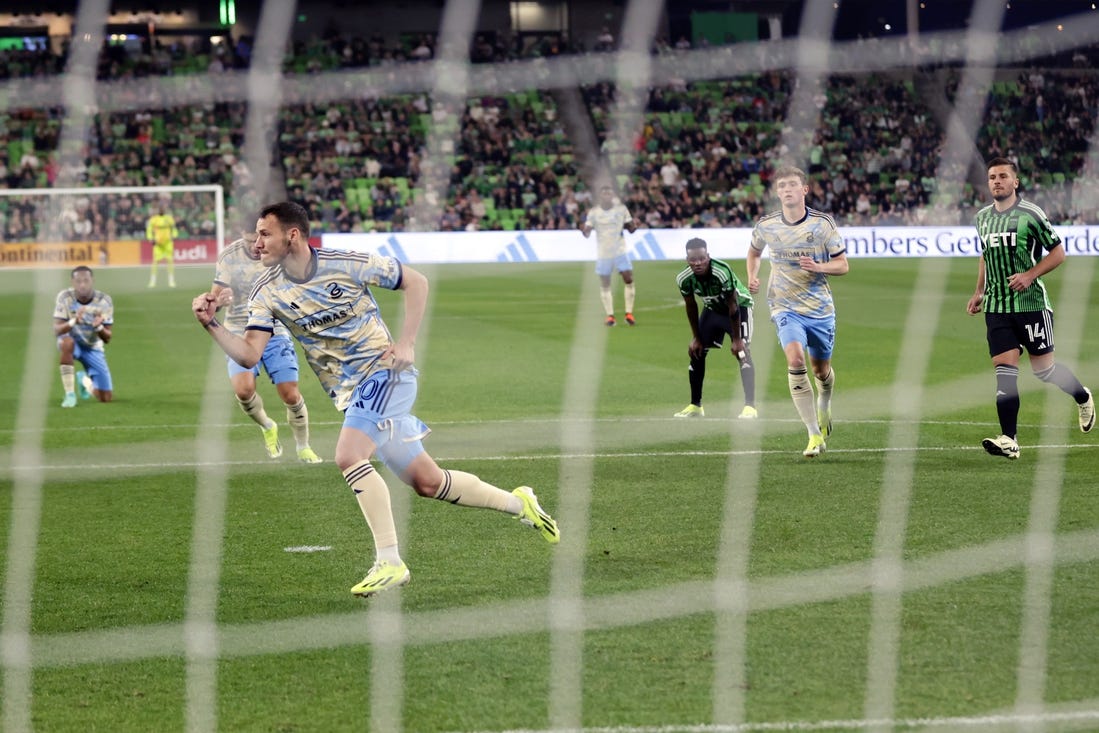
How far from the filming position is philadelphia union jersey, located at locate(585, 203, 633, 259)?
2392 centimetres

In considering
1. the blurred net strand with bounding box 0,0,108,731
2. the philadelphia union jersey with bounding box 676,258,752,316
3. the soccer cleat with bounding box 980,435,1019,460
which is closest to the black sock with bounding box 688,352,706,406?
the philadelphia union jersey with bounding box 676,258,752,316

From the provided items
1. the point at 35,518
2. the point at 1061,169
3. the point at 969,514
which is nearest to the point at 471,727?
the point at 969,514

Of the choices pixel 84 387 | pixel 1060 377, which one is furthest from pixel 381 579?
pixel 84 387

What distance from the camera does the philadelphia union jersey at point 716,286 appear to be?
523 inches

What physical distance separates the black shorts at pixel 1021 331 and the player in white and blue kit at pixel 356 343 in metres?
4.75

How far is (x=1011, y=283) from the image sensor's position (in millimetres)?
10281

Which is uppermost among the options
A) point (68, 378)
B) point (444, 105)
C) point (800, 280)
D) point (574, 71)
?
point (574, 71)

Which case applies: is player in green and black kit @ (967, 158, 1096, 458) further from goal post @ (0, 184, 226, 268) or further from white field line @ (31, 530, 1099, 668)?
goal post @ (0, 184, 226, 268)

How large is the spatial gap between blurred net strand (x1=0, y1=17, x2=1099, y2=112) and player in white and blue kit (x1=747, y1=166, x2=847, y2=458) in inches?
922

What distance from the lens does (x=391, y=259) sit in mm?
7230

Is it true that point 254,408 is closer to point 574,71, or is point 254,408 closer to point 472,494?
point 472,494

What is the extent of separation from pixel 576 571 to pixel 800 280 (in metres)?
4.49

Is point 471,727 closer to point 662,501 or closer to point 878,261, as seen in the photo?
point 662,501

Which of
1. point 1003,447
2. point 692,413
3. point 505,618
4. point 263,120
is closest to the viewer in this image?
point 505,618
